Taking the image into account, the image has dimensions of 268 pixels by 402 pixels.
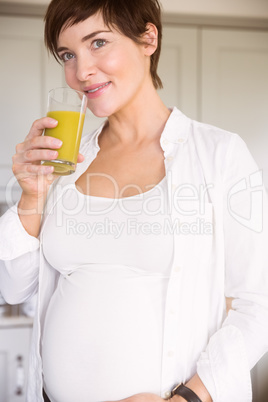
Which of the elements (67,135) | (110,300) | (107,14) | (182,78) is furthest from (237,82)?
(110,300)

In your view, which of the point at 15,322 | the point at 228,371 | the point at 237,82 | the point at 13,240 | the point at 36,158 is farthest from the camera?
the point at 237,82

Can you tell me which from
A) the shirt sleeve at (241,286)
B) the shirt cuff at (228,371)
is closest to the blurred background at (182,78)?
the shirt sleeve at (241,286)

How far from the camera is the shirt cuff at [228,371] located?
89 cm

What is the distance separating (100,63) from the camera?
1.03m

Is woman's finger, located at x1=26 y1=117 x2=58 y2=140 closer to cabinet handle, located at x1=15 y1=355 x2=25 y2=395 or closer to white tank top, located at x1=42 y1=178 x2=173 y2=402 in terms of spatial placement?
white tank top, located at x1=42 y1=178 x2=173 y2=402

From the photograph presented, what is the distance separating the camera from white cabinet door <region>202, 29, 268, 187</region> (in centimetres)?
237

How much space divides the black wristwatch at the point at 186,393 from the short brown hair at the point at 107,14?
0.80 metres

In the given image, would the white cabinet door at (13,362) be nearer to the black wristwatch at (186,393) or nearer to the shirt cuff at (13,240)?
the shirt cuff at (13,240)

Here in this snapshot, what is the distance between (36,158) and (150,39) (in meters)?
0.43

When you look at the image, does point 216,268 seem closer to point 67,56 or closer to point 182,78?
point 67,56

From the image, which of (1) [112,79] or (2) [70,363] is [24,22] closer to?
(1) [112,79]

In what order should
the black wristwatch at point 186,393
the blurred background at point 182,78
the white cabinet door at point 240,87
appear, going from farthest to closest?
the white cabinet door at point 240,87 < the blurred background at point 182,78 < the black wristwatch at point 186,393

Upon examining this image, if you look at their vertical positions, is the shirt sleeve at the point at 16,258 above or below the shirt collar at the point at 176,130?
below

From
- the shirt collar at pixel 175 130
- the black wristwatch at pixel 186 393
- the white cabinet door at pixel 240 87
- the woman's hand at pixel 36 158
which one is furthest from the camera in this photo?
the white cabinet door at pixel 240 87
